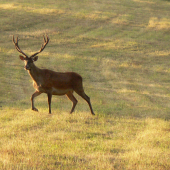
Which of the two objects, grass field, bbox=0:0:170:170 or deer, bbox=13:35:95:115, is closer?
grass field, bbox=0:0:170:170

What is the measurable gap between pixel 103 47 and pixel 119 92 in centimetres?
1642

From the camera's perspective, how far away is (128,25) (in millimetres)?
47375

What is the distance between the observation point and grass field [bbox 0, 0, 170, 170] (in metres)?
8.17

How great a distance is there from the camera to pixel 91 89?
20391 millimetres

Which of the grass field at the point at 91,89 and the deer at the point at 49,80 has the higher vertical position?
the deer at the point at 49,80

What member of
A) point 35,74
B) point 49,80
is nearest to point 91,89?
point 49,80

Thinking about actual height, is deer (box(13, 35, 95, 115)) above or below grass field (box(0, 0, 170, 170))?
above

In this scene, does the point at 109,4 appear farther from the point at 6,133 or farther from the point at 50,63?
the point at 6,133

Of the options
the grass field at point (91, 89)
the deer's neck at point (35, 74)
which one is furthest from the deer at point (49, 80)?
the grass field at point (91, 89)

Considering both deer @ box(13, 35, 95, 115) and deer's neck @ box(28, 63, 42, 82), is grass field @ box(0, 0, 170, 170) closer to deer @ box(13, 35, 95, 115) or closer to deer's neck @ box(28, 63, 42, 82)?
deer @ box(13, 35, 95, 115)

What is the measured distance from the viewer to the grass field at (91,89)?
817cm

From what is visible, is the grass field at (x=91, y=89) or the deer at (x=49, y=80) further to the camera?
the deer at (x=49, y=80)

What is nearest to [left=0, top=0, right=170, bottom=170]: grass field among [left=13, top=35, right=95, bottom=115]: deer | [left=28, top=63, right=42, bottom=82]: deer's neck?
[left=13, top=35, right=95, bottom=115]: deer

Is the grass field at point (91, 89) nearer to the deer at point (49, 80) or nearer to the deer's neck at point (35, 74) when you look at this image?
the deer at point (49, 80)
